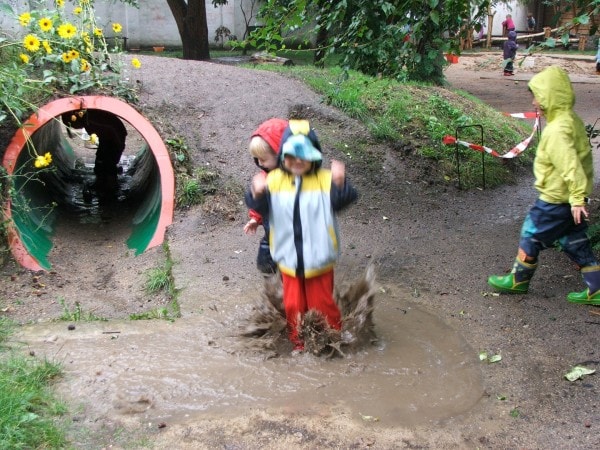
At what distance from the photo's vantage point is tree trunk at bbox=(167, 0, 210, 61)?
14.3 metres

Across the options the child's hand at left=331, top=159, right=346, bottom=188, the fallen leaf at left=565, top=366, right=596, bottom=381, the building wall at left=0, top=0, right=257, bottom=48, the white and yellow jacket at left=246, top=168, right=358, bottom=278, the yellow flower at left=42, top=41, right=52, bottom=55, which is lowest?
the fallen leaf at left=565, top=366, right=596, bottom=381

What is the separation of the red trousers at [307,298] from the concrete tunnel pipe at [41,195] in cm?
275

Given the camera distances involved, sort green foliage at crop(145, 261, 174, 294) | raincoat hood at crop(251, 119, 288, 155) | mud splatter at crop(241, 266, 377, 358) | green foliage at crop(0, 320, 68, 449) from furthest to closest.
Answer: green foliage at crop(145, 261, 174, 294) → mud splatter at crop(241, 266, 377, 358) → raincoat hood at crop(251, 119, 288, 155) → green foliage at crop(0, 320, 68, 449)

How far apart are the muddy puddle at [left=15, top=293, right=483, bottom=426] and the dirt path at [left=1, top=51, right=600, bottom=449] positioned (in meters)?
0.01

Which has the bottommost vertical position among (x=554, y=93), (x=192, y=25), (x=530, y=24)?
(x=554, y=93)

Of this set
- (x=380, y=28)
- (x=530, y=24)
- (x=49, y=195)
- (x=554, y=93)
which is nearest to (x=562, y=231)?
(x=554, y=93)

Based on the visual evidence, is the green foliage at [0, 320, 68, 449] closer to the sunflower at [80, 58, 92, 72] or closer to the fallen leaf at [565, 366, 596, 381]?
the fallen leaf at [565, 366, 596, 381]

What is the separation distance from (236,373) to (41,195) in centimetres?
514

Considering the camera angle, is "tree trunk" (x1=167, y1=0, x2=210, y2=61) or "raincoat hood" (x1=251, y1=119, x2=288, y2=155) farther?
"tree trunk" (x1=167, y1=0, x2=210, y2=61)

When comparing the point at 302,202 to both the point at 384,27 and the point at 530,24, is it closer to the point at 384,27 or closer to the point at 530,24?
the point at 384,27

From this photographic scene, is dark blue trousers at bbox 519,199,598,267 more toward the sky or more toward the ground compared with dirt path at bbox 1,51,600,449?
more toward the sky

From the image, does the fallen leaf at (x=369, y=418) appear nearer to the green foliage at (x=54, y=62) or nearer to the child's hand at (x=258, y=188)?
the child's hand at (x=258, y=188)

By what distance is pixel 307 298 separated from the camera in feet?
12.8

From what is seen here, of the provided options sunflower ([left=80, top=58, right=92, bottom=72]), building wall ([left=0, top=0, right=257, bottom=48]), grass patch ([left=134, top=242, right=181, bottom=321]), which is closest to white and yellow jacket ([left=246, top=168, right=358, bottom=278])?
grass patch ([left=134, top=242, right=181, bottom=321])
